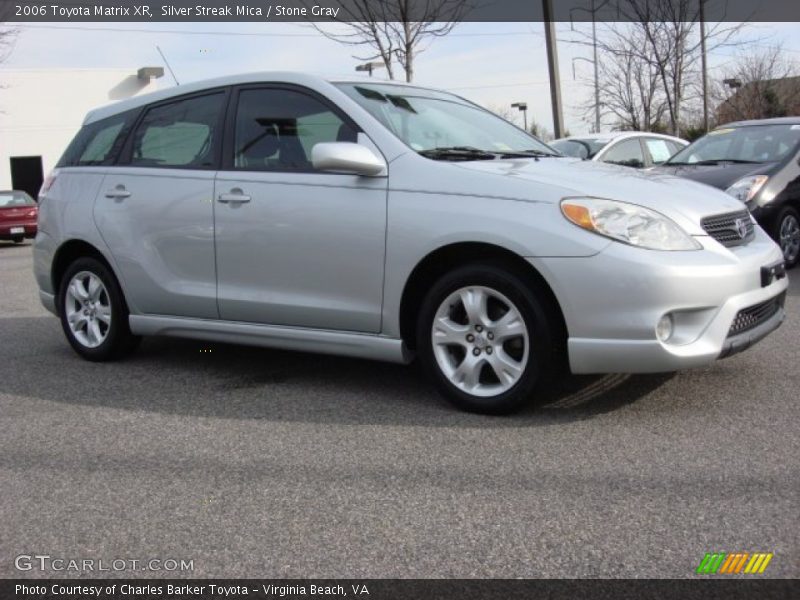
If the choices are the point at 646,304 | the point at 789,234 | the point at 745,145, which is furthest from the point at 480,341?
the point at 745,145

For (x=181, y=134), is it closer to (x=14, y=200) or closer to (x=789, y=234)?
(x=789, y=234)

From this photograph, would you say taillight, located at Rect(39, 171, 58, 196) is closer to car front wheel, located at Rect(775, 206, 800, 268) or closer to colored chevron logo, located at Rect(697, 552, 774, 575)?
colored chevron logo, located at Rect(697, 552, 774, 575)

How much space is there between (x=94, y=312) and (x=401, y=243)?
8.47ft

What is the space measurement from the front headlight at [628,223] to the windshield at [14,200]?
2016 cm

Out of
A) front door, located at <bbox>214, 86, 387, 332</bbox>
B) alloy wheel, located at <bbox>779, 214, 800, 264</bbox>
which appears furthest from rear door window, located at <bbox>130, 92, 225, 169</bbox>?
alloy wheel, located at <bbox>779, 214, 800, 264</bbox>

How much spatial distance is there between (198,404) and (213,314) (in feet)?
2.04

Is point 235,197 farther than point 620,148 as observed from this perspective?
No

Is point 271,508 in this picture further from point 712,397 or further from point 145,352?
point 145,352

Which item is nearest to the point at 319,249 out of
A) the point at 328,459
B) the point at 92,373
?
the point at 328,459

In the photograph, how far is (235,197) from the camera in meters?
4.96

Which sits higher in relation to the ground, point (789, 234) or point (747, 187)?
point (747, 187)

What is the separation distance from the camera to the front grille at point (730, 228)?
165 inches

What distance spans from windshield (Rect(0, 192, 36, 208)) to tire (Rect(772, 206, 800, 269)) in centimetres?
1828

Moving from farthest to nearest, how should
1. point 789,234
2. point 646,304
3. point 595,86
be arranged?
point 595,86, point 789,234, point 646,304
